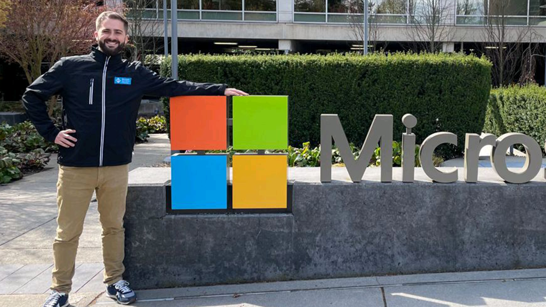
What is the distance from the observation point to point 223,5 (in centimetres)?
3089

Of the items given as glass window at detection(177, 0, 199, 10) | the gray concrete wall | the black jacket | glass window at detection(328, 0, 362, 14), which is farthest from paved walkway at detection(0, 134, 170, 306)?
glass window at detection(328, 0, 362, 14)

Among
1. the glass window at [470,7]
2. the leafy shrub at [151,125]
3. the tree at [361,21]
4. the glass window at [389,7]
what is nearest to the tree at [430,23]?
the glass window at [470,7]

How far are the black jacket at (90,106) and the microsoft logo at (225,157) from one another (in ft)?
1.86

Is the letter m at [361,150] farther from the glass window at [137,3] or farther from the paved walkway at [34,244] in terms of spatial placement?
the glass window at [137,3]

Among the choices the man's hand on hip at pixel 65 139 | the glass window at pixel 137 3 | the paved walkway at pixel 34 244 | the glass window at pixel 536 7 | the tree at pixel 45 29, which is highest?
the glass window at pixel 536 7

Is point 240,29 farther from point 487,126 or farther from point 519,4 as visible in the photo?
point 487,126

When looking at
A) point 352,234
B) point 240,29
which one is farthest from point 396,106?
point 240,29

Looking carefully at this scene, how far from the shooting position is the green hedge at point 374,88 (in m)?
11.2

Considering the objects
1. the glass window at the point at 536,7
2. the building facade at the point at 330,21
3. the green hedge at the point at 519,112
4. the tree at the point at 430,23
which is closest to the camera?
the green hedge at the point at 519,112

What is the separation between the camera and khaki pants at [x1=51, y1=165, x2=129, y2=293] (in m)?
3.83

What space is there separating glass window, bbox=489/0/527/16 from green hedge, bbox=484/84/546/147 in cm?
1251

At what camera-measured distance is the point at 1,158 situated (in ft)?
32.8

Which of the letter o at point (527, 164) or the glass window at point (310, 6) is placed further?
the glass window at point (310, 6)

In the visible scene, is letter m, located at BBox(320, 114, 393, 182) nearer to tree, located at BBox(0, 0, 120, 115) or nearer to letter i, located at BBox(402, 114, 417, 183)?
letter i, located at BBox(402, 114, 417, 183)
